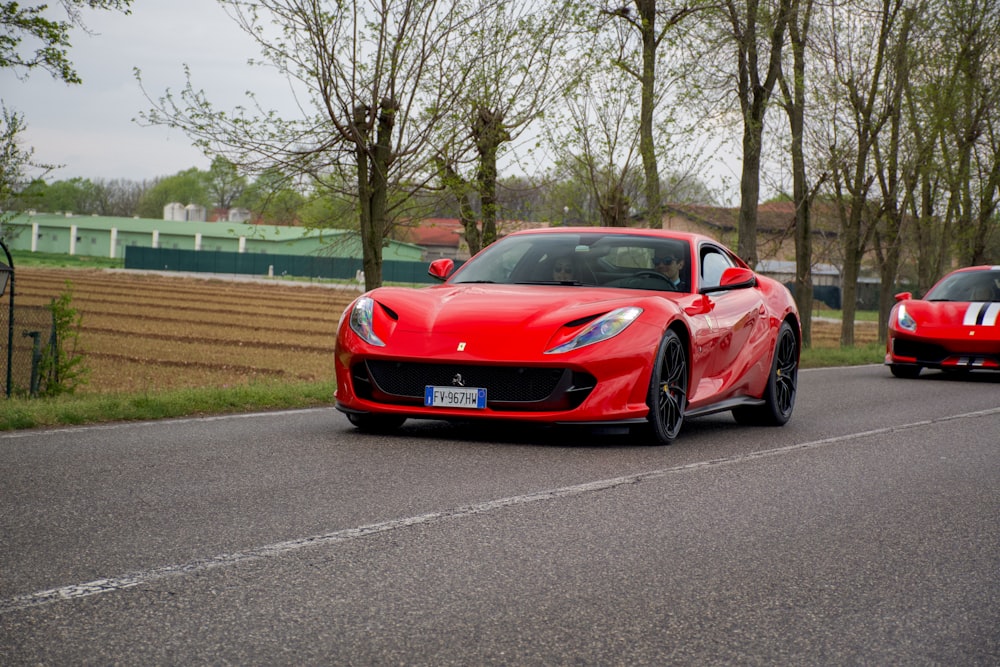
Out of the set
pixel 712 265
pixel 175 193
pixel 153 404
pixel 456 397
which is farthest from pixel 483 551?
pixel 175 193

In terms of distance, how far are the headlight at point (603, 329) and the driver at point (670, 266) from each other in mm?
986

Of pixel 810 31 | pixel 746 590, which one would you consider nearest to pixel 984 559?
pixel 746 590

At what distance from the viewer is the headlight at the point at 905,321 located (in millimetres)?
16141

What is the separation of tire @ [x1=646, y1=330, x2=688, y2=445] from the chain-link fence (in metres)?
5.42

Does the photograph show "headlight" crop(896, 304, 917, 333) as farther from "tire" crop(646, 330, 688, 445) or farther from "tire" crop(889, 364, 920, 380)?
"tire" crop(646, 330, 688, 445)

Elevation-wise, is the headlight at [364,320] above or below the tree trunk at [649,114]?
below

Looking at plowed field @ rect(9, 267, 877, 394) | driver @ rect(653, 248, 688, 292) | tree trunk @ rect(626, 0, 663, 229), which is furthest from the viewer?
tree trunk @ rect(626, 0, 663, 229)

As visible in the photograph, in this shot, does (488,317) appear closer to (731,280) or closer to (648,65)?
(731,280)

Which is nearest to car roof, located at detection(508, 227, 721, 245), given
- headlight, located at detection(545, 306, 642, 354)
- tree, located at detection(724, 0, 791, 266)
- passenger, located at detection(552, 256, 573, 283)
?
passenger, located at detection(552, 256, 573, 283)

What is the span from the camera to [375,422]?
8094 millimetres

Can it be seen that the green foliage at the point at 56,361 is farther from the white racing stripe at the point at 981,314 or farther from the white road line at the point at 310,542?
the white racing stripe at the point at 981,314

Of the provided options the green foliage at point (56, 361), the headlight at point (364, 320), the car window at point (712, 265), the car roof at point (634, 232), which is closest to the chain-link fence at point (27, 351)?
the green foliage at point (56, 361)

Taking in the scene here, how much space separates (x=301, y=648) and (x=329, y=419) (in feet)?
19.1

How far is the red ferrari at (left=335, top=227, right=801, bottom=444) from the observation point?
7.40m
